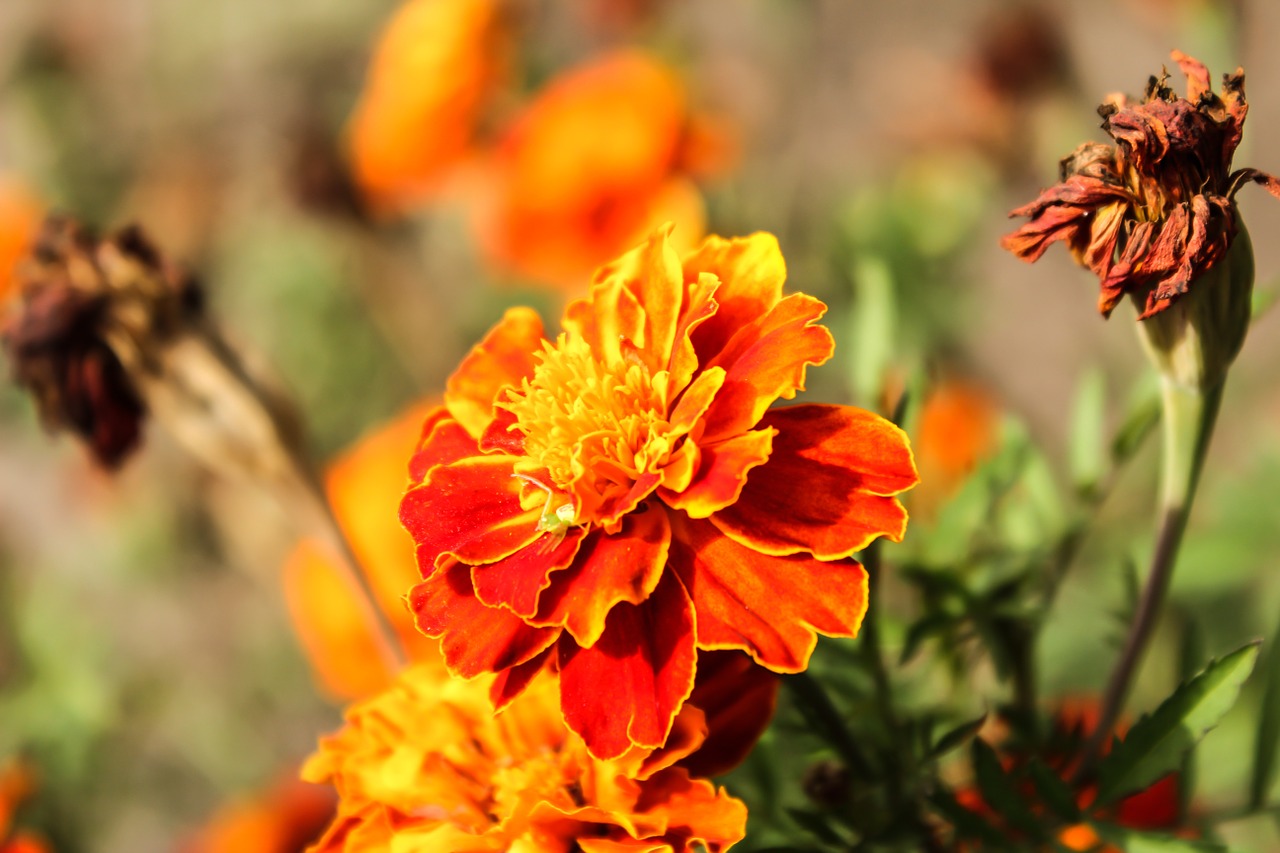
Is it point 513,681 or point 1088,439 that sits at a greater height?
point 513,681

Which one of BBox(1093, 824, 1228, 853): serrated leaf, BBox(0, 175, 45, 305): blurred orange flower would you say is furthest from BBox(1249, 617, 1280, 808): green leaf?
BBox(0, 175, 45, 305): blurred orange flower

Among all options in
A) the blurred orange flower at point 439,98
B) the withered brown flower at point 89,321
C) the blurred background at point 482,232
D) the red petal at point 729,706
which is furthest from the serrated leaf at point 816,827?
the blurred orange flower at point 439,98

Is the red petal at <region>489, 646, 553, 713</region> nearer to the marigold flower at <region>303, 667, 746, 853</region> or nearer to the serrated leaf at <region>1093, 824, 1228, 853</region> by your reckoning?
the marigold flower at <region>303, 667, 746, 853</region>

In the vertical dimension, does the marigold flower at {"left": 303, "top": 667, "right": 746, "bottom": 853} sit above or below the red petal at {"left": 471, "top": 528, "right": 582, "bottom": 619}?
below

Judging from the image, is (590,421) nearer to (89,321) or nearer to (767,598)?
(767,598)

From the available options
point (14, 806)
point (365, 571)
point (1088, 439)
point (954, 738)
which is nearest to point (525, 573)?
point (954, 738)
